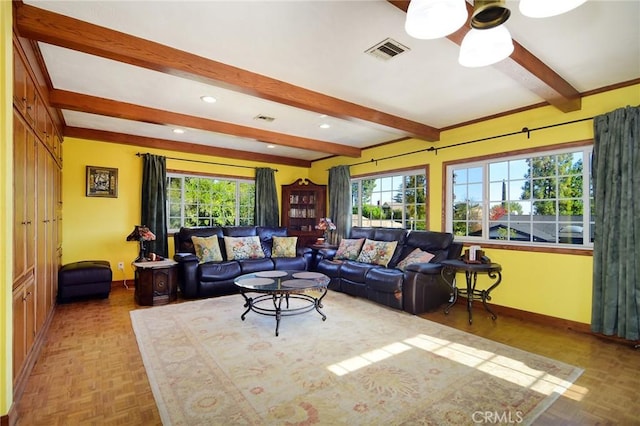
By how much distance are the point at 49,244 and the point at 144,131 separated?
230 centimetres

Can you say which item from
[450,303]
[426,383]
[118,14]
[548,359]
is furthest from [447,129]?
[118,14]

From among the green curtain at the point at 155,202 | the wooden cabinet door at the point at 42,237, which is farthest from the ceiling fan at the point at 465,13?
the green curtain at the point at 155,202

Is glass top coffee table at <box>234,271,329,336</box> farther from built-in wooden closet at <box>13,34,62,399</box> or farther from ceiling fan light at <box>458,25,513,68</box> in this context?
ceiling fan light at <box>458,25,513,68</box>

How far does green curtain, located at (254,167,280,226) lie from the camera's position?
662 centimetres

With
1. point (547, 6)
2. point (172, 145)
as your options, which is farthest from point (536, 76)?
point (172, 145)

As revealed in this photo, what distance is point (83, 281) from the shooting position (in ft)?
13.8

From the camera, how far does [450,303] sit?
403 centimetres

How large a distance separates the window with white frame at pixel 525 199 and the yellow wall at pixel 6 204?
4633 mm

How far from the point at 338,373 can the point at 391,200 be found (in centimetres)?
371

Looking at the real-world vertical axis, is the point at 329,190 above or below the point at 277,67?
below

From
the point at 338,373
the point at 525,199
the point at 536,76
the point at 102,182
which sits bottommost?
the point at 338,373

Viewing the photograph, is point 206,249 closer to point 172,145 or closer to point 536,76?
point 172,145

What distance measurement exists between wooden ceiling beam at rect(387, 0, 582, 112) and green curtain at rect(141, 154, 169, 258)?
194 inches

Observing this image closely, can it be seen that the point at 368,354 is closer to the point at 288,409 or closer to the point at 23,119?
the point at 288,409
